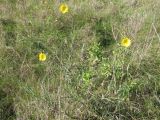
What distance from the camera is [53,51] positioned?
402 cm

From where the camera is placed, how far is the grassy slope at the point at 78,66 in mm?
2943

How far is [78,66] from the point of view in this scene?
337cm

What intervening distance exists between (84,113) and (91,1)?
2.71 metres

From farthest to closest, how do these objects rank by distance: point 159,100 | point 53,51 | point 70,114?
1. point 53,51
2. point 159,100
3. point 70,114

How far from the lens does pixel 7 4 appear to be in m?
5.20

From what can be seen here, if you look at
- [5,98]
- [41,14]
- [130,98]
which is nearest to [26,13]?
[41,14]

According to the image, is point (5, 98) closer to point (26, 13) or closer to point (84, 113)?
point (84, 113)

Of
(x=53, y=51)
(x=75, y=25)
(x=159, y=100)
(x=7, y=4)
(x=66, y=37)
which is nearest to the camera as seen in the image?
(x=159, y=100)

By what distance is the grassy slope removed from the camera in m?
Result: 2.94

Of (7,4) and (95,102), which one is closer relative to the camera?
(95,102)

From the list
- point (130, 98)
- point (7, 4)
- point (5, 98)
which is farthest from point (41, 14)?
point (130, 98)

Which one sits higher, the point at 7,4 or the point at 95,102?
the point at 7,4

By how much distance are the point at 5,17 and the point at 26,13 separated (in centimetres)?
32

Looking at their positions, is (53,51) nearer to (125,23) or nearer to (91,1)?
(125,23)
